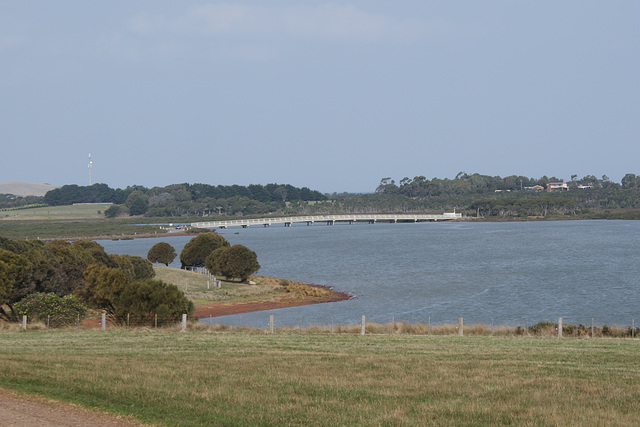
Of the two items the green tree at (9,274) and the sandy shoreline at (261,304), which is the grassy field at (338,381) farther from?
the sandy shoreline at (261,304)

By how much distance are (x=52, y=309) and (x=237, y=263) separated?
1298 inches

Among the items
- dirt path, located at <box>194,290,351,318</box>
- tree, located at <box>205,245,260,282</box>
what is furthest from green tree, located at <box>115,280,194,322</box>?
tree, located at <box>205,245,260,282</box>

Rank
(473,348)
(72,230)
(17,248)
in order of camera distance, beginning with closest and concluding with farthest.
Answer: (473,348), (17,248), (72,230)

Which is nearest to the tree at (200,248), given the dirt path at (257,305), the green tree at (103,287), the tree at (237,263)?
the tree at (237,263)

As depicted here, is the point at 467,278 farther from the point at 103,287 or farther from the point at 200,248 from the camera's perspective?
the point at 103,287

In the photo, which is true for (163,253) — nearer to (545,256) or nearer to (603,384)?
(545,256)

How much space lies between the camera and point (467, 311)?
1909 inches

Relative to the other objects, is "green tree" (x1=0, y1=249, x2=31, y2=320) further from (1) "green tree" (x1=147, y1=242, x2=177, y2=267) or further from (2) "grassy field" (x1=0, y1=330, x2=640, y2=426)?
(1) "green tree" (x1=147, y1=242, x2=177, y2=267)

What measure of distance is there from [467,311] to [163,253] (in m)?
45.4

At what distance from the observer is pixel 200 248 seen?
7731 centimetres

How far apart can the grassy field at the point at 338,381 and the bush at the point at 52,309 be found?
12019 millimetres

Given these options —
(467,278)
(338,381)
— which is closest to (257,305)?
(467,278)

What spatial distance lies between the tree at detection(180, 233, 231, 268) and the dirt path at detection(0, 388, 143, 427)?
6452cm

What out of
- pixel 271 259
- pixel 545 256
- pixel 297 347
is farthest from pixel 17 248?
pixel 545 256
